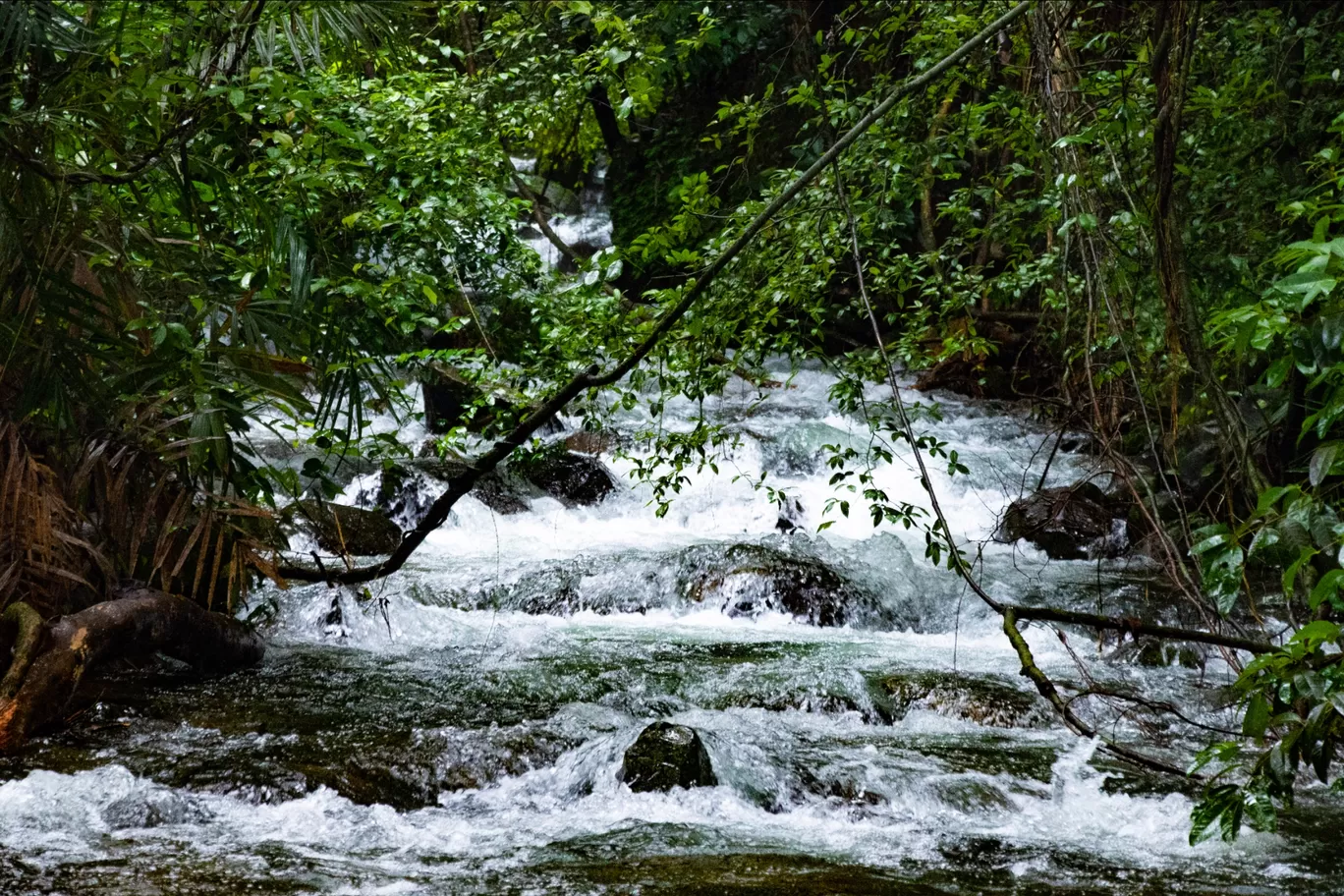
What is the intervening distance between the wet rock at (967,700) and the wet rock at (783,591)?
156cm

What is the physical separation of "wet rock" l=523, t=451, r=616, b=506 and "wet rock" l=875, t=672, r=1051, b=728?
187 inches

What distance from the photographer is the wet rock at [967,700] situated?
203 inches

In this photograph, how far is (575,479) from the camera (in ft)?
33.2

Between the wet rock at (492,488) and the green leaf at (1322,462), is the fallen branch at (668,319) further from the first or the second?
the wet rock at (492,488)

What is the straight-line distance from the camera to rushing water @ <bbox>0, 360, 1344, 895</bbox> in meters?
3.29

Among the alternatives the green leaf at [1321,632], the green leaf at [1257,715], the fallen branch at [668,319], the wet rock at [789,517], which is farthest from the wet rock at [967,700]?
the wet rock at [789,517]

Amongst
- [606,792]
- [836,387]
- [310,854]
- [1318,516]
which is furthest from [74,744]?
[1318,516]

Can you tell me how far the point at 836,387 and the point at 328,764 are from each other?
91.1 inches

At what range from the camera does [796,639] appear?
22.0ft

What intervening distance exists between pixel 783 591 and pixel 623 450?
9.28ft

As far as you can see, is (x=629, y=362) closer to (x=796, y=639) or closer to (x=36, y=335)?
(x=36, y=335)

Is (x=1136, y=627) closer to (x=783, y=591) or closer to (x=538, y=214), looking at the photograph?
(x=783, y=591)

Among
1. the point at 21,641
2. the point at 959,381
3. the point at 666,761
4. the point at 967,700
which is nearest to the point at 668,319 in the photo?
the point at 666,761

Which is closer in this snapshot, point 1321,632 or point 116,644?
point 1321,632
